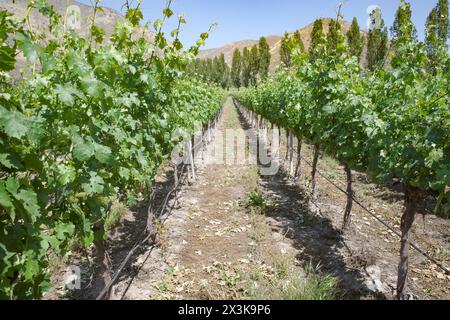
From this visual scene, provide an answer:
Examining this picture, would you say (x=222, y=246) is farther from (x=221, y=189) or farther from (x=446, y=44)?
(x=446, y=44)

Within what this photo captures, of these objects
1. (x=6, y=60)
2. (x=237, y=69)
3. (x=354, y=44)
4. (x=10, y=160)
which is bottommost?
(x=10, y=160)

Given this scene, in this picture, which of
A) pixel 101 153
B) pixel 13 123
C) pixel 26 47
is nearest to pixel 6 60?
pixel 26 47

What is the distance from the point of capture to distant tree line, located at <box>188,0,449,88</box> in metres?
4.66

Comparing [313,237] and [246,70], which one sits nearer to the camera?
[313,237]

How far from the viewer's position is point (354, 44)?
34.4m

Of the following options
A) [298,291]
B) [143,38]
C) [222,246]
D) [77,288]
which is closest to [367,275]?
[298,291]

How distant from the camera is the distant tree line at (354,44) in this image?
4656 millimetres

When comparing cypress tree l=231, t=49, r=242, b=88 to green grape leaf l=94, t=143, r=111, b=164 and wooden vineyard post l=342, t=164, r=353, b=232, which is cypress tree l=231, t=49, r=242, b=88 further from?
green grape leaf l=94, t=143, r=111, b=164

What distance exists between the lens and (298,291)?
426 cm

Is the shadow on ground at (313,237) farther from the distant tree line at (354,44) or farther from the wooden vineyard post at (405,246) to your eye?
the distant tree line at (354,44)

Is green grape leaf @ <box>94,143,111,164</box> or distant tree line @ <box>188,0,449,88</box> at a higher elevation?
distant tree line @ <box>188,0,449,88</box>

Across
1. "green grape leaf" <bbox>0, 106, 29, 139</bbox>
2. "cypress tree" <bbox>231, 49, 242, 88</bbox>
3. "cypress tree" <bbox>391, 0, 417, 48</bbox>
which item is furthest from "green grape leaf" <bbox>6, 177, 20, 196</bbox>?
"cypress tree" <bbox>231, 49, 242, 88</bbox>

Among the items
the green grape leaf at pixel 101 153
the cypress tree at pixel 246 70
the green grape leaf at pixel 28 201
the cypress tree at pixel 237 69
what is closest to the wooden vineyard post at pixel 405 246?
the green grape leaf at pixel 101 153

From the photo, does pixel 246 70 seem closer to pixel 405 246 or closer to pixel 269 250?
pixel 269 250
